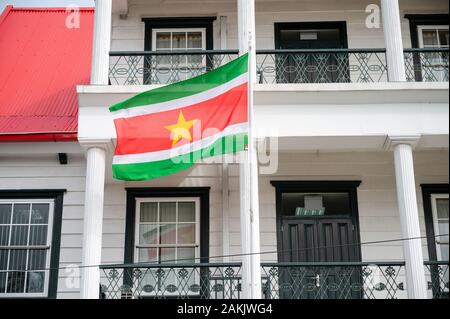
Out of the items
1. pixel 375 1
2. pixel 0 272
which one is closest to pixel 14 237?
pixel 0 272

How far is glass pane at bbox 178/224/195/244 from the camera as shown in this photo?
526 inches

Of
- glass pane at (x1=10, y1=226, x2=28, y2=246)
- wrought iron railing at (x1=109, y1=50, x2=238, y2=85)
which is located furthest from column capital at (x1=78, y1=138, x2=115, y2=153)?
glass pane at (x1=10, y1=226, x2=28, y2=246)

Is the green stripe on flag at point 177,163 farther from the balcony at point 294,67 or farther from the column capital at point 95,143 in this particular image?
the balcony at point 294,67

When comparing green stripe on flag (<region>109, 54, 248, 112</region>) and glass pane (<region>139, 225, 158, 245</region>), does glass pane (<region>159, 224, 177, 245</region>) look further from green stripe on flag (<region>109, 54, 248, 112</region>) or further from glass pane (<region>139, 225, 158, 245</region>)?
green stripe on flag (<region>109, 54, 248, 112</region>)

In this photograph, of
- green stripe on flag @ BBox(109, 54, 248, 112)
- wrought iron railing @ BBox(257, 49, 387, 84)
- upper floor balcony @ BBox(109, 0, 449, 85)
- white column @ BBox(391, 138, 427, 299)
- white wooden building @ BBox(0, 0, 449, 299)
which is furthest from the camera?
upper floor balcony @ BBox(109, 0, 449, 85)

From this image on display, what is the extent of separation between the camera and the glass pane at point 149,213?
13539mm

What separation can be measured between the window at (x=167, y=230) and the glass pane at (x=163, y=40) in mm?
3069

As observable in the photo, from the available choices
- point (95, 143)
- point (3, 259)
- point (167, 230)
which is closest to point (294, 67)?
point (167, 230)

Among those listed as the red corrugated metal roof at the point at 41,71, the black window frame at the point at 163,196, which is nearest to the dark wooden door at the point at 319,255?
the black window frame at the point at 163,196

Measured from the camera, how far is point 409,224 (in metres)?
11.5

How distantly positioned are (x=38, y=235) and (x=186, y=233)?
254cm

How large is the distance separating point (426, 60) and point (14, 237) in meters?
8.06

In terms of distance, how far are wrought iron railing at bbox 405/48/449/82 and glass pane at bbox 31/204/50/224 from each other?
679 cm

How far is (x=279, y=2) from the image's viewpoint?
14938mm
